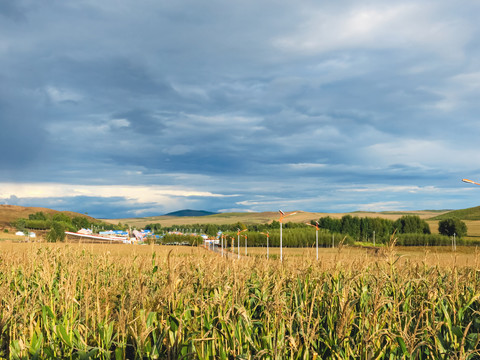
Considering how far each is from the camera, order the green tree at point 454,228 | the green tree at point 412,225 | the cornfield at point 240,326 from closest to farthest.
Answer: the cornfield at point 240,326 < the green tree at point 454,228 < the green tree at point 412,225

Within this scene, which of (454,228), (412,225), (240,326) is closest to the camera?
(240,326)

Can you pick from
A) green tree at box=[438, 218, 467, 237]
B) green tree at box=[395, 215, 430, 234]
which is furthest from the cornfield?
green tree at box=[395, 215, 430, 234]

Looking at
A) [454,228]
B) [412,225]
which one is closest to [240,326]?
[454,228]

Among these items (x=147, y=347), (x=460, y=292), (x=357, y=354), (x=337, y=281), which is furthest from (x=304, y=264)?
(x=147, y=347)

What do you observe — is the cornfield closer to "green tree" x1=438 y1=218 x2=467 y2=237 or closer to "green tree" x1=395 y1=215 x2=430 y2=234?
"green tree" x1=438 y1=218 x2=467 y2=237

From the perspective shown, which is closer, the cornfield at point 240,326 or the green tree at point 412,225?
the cornfield at point 240,326

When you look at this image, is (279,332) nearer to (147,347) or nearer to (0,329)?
(147,347)

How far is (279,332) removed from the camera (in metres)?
4.71

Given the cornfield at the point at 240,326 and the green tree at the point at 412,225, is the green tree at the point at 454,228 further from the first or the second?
the cornfield at the point at 240,326

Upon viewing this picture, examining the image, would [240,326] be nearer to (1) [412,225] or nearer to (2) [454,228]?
(2) [454,228]

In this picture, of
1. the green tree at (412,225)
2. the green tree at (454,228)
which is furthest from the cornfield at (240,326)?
the green tree at (412,225)

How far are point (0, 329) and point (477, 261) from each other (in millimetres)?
9053

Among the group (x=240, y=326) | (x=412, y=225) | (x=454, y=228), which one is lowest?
(x=454, y=228)

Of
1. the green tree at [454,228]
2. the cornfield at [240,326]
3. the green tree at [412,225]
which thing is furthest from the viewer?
the green tree at [412,225]
